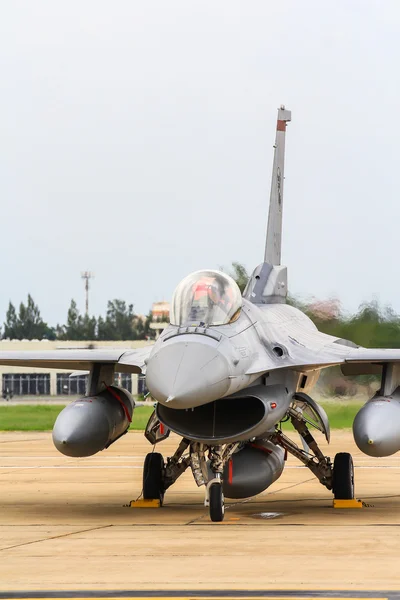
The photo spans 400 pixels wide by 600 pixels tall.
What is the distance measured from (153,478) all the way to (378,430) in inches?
127

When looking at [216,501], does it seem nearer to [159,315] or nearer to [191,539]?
[191,539]

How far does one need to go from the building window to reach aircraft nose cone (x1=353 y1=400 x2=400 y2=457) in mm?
67420

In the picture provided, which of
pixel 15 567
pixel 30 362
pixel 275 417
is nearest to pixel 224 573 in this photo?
pixel 15 567

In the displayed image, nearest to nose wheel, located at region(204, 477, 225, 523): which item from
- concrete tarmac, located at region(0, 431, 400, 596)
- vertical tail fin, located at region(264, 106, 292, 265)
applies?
concrete tarmac, located at region(0, 431, 400, 596)

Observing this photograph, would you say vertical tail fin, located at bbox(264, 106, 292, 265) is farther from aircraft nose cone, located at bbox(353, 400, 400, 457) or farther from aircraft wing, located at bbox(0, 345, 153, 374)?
aircraft nose cone, located at bbox(353, 400, 400, 457)

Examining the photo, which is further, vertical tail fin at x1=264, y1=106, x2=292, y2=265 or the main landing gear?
vertical tail fin at x1=264, y1=106, x2=292, y2=265

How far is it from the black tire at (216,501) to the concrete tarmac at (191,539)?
0.42 ft

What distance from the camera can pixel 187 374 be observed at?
38.0 feet

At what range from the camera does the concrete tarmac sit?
8555 millimetres

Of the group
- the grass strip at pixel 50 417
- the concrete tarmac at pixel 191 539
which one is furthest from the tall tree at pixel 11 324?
the concrete tarmac at pixel 191 539

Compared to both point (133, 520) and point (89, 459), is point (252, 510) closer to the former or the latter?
point (133, 520)

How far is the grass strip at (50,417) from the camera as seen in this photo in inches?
1153

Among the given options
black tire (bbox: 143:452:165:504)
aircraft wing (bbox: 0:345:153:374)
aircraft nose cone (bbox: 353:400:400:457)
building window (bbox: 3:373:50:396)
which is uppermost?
aircraft wing (bbox: 0:345:153:374)

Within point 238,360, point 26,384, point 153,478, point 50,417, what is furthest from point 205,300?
point 26,384
